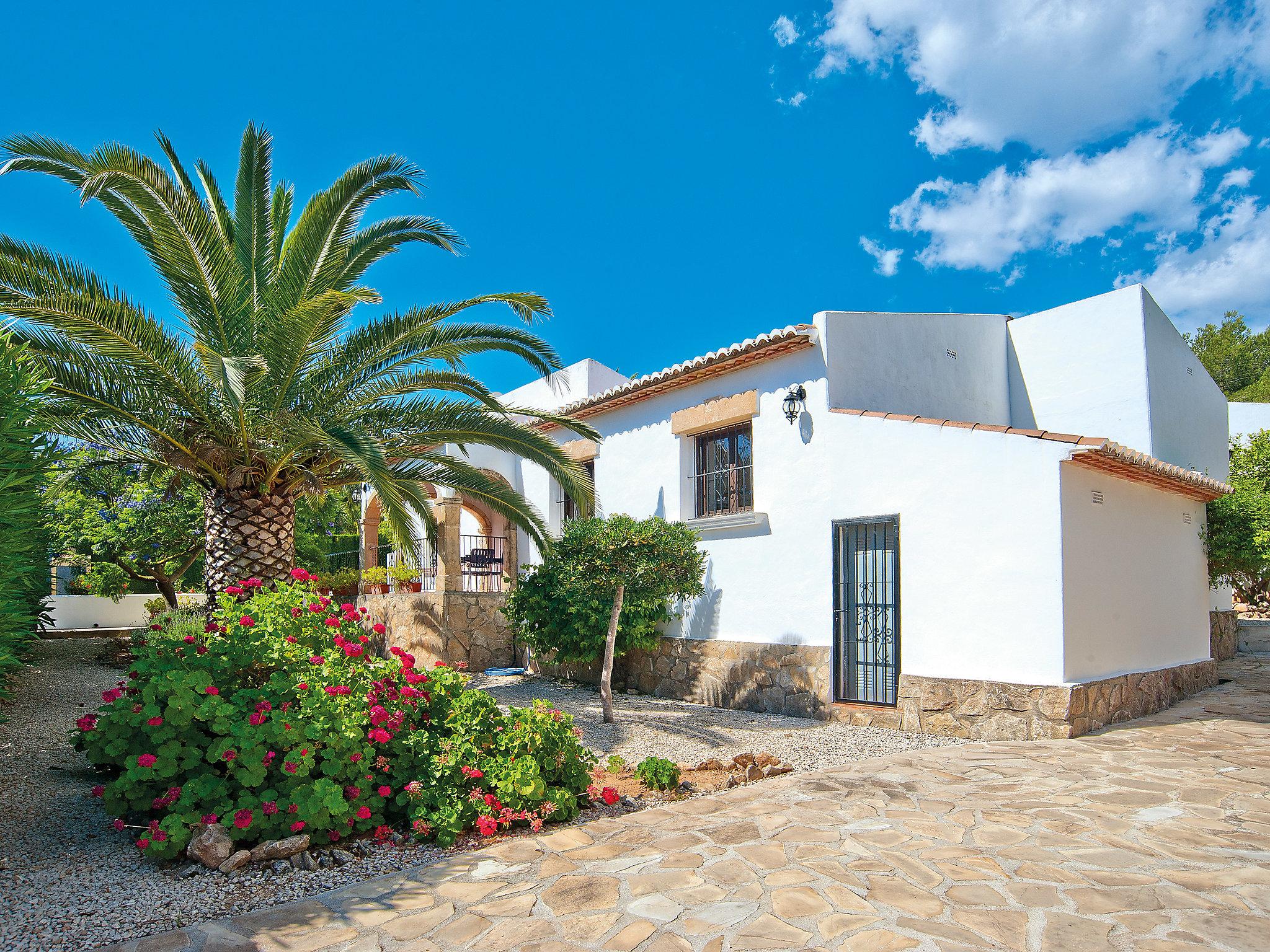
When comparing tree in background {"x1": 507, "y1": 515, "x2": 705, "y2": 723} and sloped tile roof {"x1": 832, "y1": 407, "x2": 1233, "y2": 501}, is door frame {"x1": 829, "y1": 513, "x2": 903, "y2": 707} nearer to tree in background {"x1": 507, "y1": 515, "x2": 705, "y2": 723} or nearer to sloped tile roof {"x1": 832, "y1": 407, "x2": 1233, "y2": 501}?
sloped tile roof {"x1": 832, "y1": 407, "x2": 1233, "y2": 501}

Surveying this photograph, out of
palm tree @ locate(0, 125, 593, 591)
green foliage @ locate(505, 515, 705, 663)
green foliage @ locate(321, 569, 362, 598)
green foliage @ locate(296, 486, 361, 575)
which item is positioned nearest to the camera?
palm tree @ locate(0, 125, 593, 591)

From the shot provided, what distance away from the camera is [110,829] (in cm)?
474

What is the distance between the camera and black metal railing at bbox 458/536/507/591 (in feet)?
47.3

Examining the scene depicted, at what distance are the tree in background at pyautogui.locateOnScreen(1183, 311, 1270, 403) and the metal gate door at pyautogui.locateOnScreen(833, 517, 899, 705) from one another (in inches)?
946

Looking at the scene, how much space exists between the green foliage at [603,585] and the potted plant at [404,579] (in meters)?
3.75

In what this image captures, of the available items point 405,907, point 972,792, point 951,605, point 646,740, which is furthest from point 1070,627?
point 405,907

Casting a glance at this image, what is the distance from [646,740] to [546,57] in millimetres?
9296

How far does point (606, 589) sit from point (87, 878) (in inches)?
224

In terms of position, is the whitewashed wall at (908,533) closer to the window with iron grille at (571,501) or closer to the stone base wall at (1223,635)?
the window with iron grille at (571,501)

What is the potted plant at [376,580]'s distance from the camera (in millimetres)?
16391

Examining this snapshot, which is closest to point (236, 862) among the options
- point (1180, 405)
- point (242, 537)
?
point (242, 537)

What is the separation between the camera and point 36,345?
692 centimetres

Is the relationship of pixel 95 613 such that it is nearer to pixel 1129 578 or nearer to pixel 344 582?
pixel 344 582

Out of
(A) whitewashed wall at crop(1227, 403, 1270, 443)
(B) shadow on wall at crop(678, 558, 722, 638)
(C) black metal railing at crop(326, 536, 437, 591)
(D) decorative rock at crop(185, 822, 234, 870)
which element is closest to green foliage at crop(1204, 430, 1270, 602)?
(A) whitewashed wall at crop(1227, 403, 1270, 443)
